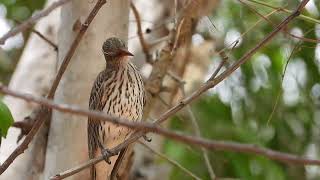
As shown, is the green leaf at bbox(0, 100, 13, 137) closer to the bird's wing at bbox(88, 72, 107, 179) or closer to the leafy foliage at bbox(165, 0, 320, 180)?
the bird's wing at bbox(88, 72, 107, 179)

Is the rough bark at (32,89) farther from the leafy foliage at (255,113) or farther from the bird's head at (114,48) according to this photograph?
the leafy foliage at (255,113)

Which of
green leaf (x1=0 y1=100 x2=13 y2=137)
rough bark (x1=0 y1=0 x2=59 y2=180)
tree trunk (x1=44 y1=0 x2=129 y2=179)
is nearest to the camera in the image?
green leaf (x1=0 y1=100 x2=13 y2=137)

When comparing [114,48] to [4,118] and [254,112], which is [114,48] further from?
[254,112]

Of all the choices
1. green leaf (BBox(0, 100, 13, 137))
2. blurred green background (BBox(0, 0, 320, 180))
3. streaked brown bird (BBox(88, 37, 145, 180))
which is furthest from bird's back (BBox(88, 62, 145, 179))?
blurred green background (BBox(0, 0, 320, 180))

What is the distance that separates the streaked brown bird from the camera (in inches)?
119

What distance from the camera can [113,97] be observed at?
311cm

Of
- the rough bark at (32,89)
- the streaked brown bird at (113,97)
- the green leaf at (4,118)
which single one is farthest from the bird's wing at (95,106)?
the green leaf at (4,118)

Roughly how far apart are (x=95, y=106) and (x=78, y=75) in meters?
0.18

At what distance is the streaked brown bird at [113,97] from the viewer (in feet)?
9.93

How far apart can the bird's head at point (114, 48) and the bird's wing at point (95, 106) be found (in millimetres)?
103

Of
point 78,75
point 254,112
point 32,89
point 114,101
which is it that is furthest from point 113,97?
point 254,112

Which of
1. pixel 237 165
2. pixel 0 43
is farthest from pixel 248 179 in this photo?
pixel 0 43

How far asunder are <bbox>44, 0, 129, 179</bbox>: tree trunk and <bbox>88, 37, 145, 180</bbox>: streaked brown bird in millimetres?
69

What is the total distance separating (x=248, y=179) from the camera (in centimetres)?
399
